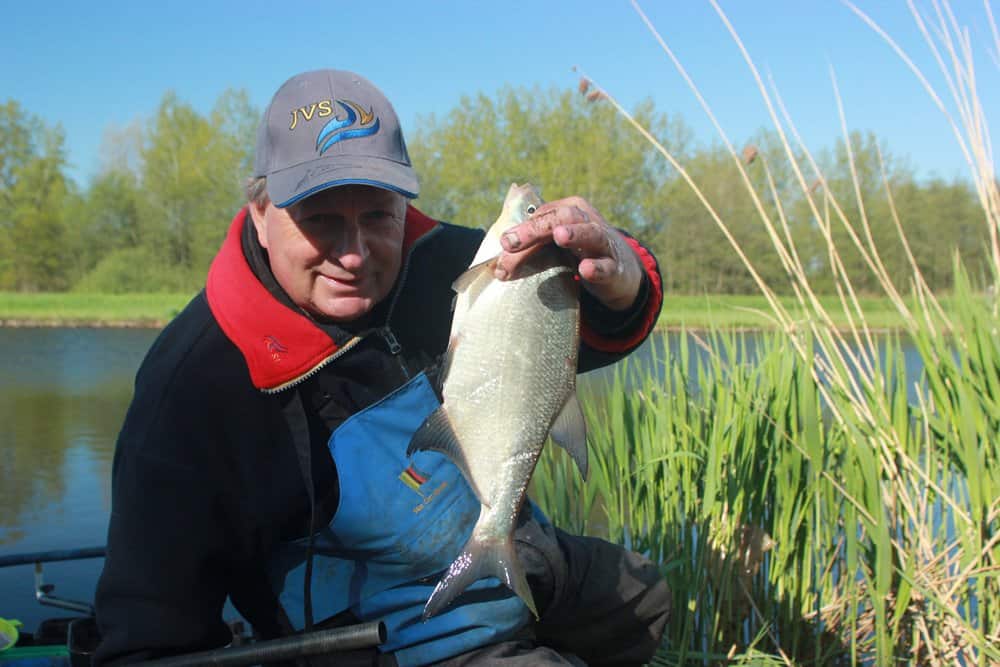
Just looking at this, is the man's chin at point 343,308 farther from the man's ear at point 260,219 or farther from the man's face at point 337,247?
the man's ear at point 260,219

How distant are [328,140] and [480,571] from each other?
1014 mm

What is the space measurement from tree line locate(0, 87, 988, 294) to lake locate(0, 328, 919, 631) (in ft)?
38.0

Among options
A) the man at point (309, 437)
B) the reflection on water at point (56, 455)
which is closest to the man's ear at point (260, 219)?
the man at point (309, 437)

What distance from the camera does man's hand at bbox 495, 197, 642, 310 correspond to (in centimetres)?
184

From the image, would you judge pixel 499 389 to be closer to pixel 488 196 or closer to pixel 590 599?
pixel 590 599

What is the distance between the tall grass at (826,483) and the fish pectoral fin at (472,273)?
158 cm

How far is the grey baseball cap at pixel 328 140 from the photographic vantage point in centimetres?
204

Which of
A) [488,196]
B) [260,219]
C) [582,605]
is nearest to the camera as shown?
[260,219]

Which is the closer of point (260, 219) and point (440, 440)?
point (440, 440)

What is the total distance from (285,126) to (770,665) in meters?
2.52

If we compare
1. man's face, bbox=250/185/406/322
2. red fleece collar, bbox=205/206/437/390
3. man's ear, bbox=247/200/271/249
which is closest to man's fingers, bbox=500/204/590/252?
man's face, bbox=250/185/406/322

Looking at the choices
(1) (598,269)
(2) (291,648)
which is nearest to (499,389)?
(1) (598,269)

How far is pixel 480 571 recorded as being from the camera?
1.92 m

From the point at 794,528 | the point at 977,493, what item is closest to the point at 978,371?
the point at 977,493
